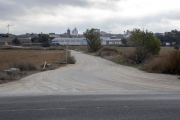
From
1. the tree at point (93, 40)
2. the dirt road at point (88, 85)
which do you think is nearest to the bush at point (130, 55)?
the dirt road at point (88, 85)

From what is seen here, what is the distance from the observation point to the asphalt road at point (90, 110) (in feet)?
24.9

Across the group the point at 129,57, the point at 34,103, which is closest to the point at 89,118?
the point at 34,103

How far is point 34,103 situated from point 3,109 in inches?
52.3

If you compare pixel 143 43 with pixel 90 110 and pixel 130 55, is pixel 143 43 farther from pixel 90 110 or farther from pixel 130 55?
pixel 90 110

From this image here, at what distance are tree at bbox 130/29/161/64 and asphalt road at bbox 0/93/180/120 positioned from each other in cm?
2607

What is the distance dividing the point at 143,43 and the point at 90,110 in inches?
1115

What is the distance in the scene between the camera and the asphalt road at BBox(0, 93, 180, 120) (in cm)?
759

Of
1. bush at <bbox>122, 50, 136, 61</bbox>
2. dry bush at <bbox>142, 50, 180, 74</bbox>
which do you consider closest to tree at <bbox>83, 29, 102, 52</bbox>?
bush at <bbox>122, 50, 136, 61</bbox>

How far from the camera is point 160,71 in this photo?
24484 millimetres

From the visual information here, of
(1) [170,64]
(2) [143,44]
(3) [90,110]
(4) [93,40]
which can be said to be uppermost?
(4) [93,40]

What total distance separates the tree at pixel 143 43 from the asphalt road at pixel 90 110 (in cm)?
2607

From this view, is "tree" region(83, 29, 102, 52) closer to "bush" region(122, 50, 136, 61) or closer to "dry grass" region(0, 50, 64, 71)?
"dry grass" region(0, 50, 64, 71)

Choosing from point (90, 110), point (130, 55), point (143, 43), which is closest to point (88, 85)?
point (90, 110)

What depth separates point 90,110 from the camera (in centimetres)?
838
